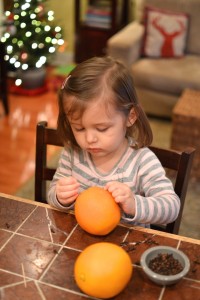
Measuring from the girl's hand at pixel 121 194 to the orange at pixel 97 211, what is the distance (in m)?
0.01

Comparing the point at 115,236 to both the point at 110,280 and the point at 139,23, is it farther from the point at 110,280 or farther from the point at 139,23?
the point at 139,23

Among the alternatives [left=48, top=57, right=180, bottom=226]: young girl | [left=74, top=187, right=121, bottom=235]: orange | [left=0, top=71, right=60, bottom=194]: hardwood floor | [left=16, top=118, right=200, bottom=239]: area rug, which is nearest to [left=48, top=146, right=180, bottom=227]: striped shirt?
[left=48, top=57, right=180, bottom=226]: young girl

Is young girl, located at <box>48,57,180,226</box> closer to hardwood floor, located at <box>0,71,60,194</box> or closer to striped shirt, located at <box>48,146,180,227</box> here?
striped shirt, located at <box>48,146,180,227</box>

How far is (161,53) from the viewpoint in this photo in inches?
146

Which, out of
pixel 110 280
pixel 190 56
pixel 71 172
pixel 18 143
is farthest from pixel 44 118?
pixel 110 280

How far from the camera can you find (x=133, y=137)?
4.60 feet

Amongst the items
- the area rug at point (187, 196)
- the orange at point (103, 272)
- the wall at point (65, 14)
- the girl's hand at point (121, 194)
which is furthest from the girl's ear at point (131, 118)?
the wall at point (65, 14)

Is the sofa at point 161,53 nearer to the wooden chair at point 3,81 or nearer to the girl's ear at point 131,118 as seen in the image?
the wooden chair at point 3,81

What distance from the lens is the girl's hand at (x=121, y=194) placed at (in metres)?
1.10

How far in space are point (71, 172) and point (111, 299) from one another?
1.81 ft

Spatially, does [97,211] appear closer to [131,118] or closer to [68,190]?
[68,190]

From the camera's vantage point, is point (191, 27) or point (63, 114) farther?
point (191, 27)

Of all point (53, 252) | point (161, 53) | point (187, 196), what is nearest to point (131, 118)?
point (53, 252)

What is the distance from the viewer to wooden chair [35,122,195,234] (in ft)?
4.49
